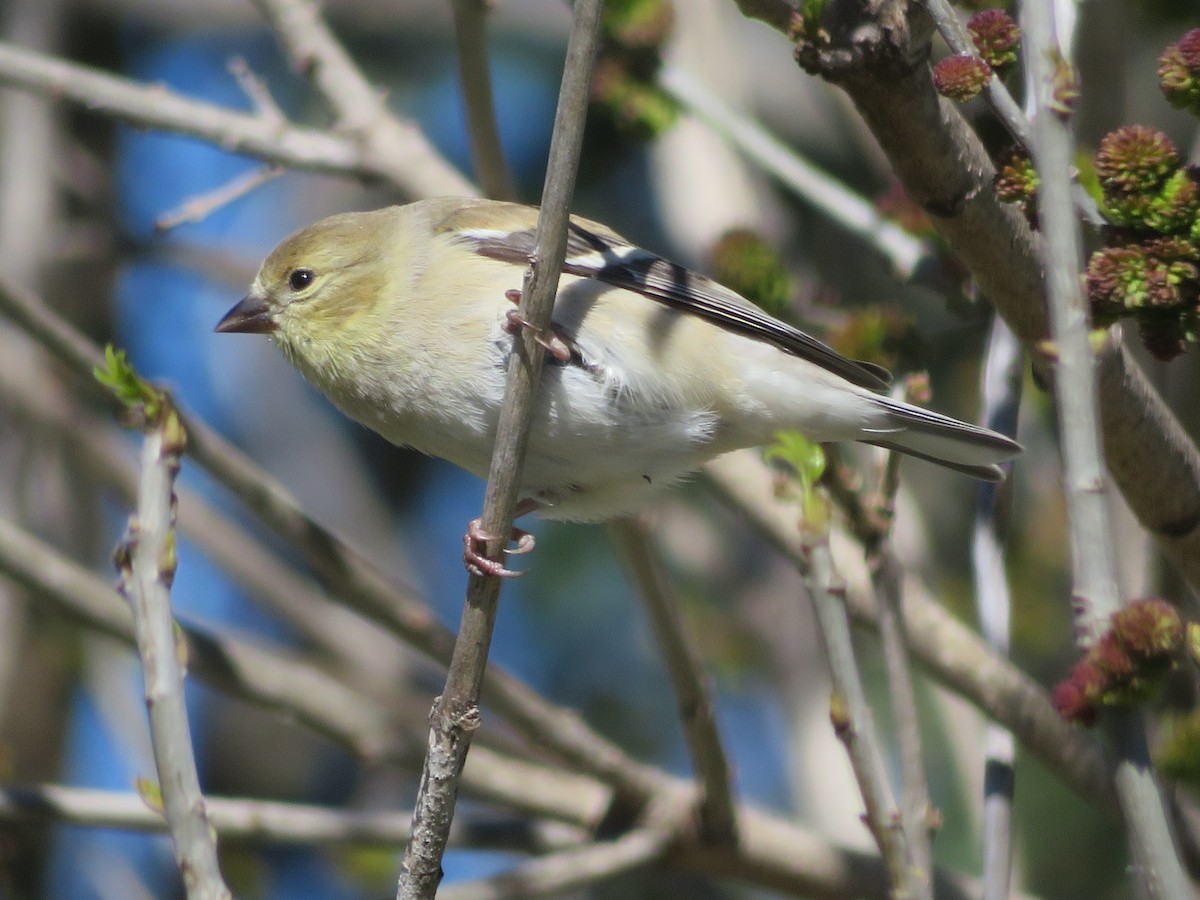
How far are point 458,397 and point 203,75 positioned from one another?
613cm

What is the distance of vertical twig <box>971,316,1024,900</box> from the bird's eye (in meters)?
1.98

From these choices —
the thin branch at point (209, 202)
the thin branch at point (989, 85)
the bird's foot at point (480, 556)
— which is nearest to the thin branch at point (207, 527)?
the thin branch at point (209, 202)

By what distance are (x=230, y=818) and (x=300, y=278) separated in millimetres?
1585

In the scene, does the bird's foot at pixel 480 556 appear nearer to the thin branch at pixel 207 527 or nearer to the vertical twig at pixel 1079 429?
the vertical twig at pixel 1079 429

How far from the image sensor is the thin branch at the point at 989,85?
2.11 meters

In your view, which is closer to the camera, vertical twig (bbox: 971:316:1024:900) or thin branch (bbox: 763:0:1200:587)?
thin branch (bbox: 763:0:1200:587)

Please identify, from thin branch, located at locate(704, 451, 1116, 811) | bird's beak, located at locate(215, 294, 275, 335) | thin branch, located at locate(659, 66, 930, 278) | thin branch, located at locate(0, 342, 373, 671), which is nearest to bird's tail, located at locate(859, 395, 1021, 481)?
thin branch, located at locate(704, 451, 1116, 811)

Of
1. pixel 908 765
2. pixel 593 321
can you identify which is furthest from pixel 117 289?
pixel 908 765

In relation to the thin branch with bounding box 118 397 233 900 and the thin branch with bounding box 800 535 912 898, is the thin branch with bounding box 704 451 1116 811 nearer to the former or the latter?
the thin branch with bounding box 800 535 912 898

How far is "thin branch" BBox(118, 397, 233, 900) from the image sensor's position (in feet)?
6.61

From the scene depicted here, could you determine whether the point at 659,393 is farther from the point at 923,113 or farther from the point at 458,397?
the point at 923,113

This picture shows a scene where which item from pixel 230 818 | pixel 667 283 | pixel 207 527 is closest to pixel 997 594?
pixel 667 283

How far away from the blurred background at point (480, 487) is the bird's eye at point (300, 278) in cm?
46

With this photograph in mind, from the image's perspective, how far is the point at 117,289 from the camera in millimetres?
7398
